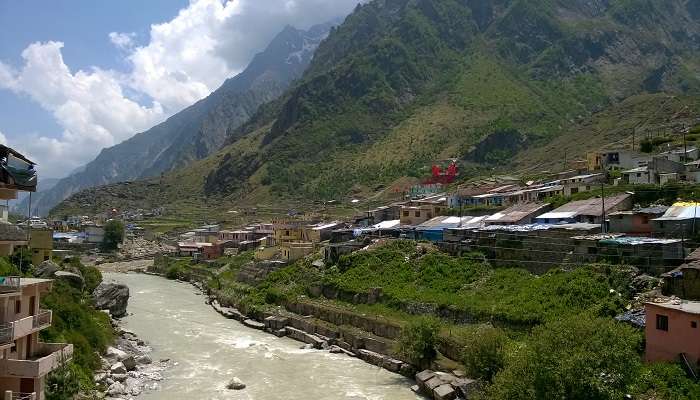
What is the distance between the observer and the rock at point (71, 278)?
4223 cm

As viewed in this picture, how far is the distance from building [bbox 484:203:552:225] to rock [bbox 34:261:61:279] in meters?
32.0

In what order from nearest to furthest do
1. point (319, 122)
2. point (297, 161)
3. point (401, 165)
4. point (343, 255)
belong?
point (343, 255)
point (401, 165)
point (297, 161)
point (319, 122)

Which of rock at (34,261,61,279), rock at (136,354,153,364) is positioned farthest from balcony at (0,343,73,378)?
rock at (34,261,61,279)

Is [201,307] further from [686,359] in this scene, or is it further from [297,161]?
[297,161]

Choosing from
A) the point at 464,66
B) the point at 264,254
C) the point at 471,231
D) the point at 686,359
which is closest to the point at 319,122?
the point at 464,66

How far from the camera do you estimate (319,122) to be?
6772 inches

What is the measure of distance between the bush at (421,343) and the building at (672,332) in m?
10.7

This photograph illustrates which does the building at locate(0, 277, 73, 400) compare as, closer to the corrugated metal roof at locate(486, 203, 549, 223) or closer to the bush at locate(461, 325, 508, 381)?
the bush at locate(461, 325, 508, 381)

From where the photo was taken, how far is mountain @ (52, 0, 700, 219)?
129625mm

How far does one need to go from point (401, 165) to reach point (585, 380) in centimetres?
11078

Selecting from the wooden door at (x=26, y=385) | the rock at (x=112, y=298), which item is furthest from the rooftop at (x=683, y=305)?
the rock at (x=112, y=298)

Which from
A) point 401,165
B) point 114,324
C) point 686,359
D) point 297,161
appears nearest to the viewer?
point 686,359

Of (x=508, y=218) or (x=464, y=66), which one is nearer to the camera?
(x=508, y=218)

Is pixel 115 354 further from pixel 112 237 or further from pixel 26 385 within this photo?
pixel 112 237
